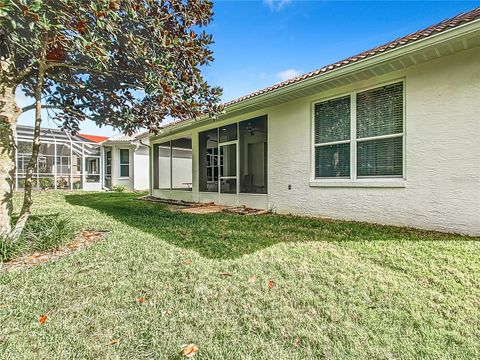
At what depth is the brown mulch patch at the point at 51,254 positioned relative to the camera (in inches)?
137

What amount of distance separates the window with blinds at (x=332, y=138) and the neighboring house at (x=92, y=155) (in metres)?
14.4

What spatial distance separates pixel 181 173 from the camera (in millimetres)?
13281

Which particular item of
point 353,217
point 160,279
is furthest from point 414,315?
point 353,217

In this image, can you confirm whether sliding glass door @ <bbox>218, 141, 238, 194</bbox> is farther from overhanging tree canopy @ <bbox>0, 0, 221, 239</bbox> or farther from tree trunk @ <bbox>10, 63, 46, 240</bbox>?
tree trunk @ <bbox>10, 63, 46, 240</bbox>

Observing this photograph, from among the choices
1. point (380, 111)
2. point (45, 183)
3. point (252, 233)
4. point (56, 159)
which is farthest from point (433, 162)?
point (56, 159)

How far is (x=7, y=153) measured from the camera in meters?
3.94

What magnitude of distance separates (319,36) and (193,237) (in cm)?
987

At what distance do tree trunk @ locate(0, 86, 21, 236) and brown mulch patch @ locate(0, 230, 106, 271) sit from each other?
568 millimetres

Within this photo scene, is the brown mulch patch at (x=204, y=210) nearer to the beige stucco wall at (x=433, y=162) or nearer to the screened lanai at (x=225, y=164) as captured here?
the screened lanai at (x=225, y=164)

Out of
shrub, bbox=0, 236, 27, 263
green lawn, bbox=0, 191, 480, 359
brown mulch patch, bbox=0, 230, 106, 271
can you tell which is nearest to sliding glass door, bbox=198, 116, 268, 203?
green lawn, bbox=0, 191, 480, 359

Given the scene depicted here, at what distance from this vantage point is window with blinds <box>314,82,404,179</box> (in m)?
5.39

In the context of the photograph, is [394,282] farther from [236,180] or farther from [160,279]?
[236,180]

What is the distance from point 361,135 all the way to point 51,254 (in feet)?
20.7

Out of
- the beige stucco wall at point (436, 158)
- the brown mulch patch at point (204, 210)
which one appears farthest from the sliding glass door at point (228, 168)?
the beige stucco wall at point (436, 158)
